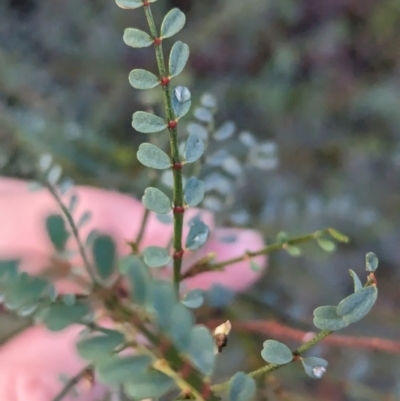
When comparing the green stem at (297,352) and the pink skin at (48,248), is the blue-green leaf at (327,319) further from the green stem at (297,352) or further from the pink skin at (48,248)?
the pink skin at (48,248)

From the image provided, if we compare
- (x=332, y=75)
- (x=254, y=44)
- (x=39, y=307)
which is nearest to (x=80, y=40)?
(x=254, y=44)

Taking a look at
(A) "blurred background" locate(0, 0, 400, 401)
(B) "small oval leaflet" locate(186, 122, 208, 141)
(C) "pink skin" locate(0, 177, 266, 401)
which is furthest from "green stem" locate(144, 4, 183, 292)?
(A) "blurred background" locate(0, 0, 400, 401)

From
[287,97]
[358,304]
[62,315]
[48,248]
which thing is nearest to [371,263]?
[358,304]

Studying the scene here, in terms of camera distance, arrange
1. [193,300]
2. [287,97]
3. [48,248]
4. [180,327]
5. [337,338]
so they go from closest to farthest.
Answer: [180,327] < [193,300] < [337,338] < [48,248] < [287,97]

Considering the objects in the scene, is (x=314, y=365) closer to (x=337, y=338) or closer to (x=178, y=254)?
(x=178, y=254)

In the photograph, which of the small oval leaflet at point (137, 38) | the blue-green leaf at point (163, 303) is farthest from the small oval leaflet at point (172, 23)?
the blue-green leaf at point (163, 303)

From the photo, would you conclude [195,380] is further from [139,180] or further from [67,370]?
[139,180]
